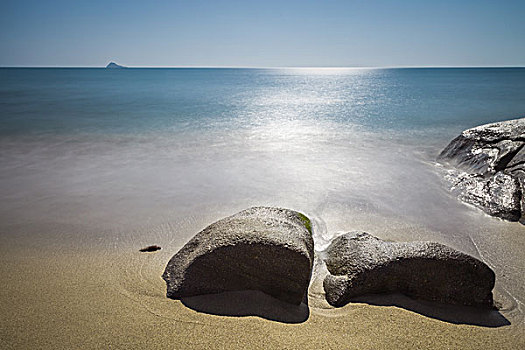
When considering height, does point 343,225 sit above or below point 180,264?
below

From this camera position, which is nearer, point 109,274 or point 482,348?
point 482,348

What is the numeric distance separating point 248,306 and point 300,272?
51 centimetres

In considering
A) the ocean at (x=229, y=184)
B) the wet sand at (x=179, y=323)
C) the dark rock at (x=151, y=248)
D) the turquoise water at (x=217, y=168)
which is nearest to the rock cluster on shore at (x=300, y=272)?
the wet sand at (x=179, y=323)

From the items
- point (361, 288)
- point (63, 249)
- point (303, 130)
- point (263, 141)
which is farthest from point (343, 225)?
point (303, 130)

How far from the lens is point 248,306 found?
114 inches

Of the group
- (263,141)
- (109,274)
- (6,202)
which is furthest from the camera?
(263,141)

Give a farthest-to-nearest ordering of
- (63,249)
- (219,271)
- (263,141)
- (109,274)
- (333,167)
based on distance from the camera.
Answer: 1. (263,141)
2. (333,167)
3. (63,249)
4. (109,274)
5. (219,271)

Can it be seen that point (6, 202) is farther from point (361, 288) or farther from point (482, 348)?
point (482, 348)

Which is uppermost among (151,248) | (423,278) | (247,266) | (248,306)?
(247,266)

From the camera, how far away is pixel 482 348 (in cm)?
254

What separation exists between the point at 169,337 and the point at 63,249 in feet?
7.73

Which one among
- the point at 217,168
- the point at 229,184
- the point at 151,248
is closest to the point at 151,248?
the point at 151,248

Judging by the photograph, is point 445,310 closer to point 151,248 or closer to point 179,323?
point 179,323

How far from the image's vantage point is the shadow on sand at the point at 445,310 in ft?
9.32
